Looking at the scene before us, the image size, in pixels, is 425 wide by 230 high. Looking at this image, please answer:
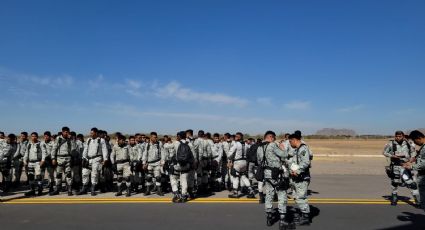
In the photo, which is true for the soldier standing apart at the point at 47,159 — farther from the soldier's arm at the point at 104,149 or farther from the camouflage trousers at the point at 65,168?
the soldier's arm at the point at 104,149

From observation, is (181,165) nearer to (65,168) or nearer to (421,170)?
(65,168)

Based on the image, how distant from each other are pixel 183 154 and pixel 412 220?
614 cm

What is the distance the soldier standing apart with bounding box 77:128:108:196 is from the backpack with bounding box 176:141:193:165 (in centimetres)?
289

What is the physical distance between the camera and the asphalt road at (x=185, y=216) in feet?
25.7

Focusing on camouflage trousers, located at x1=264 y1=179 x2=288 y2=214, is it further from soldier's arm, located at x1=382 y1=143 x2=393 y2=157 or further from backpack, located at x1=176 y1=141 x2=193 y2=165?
soldier's arm, located at x1=382 y1=143 x2=393 y2=157

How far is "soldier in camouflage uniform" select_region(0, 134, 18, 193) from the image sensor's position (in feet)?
39.0

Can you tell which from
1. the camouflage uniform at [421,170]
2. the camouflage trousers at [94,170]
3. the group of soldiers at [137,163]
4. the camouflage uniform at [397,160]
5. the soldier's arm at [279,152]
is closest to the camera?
the camouflage uniform at [421,170]

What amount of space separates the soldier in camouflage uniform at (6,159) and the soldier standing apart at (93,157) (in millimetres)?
2706

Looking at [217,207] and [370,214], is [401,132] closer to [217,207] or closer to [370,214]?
[370,214]

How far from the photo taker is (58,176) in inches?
460

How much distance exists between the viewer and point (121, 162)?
11.8m

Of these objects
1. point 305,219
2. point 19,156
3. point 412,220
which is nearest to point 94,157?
point 19,156

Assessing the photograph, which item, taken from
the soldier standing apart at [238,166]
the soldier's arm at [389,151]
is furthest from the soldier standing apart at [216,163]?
the soldier's arm at [389,151]

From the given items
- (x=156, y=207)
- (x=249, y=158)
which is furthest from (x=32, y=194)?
(x=249, y=158)
